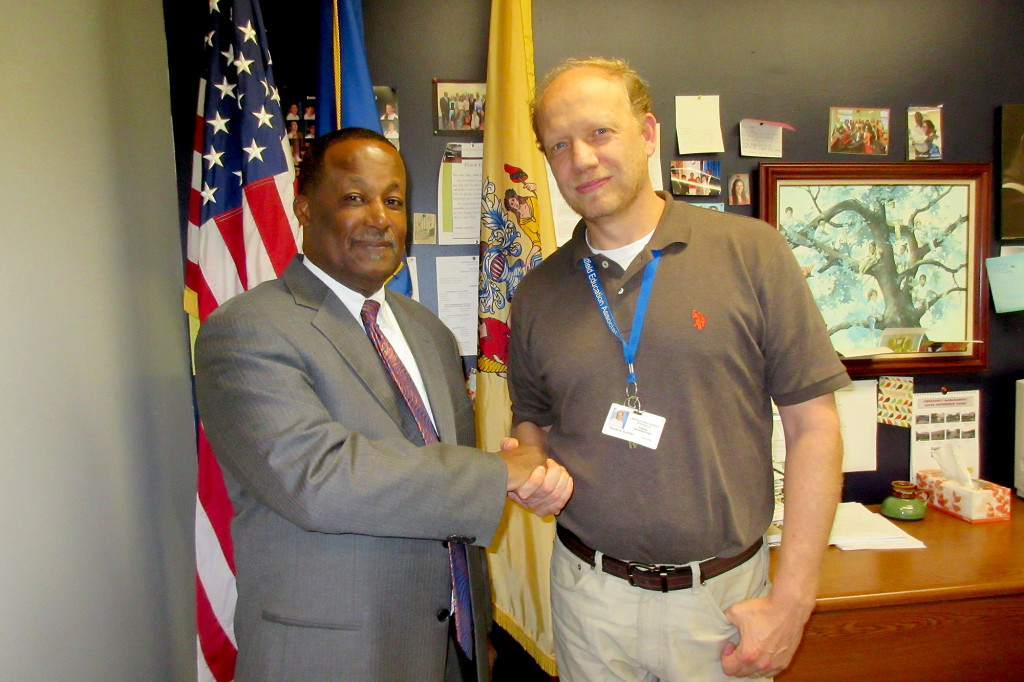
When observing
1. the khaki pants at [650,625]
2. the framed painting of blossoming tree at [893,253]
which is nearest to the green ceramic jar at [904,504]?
the framed painting of blossoming tree at [893,253]

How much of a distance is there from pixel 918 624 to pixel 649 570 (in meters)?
1.11

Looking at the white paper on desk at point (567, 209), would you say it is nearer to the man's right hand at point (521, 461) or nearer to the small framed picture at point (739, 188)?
the small framed picture at point (739, 188)

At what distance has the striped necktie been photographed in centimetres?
129

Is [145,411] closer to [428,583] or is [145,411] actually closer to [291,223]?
[291,223]

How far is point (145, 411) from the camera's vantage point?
5.94 feet

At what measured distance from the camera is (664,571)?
1.22 meters

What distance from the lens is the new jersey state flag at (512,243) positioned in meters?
2.02

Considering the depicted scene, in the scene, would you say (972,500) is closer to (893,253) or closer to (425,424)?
(893,253)

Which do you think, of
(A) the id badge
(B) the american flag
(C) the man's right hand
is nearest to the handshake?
(C) the man's right hand

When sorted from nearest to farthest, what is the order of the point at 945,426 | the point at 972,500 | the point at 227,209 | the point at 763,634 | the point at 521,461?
the point at 763,634, the point at 521,461, the point at 227,209, the point at 972,500, the point at 945,426

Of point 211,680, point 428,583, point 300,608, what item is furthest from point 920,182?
point 211,680

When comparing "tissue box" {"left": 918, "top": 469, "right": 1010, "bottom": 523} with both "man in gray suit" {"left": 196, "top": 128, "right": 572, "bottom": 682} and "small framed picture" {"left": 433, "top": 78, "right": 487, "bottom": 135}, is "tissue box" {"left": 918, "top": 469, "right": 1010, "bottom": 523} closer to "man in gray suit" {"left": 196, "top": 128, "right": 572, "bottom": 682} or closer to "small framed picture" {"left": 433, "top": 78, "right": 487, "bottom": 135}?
"man in gray suit" {"left": 196, "top": 128, "right": 572, "bottom": 682}

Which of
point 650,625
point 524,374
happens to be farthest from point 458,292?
point 650,625

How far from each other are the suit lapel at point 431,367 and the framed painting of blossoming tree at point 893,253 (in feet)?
4.86
